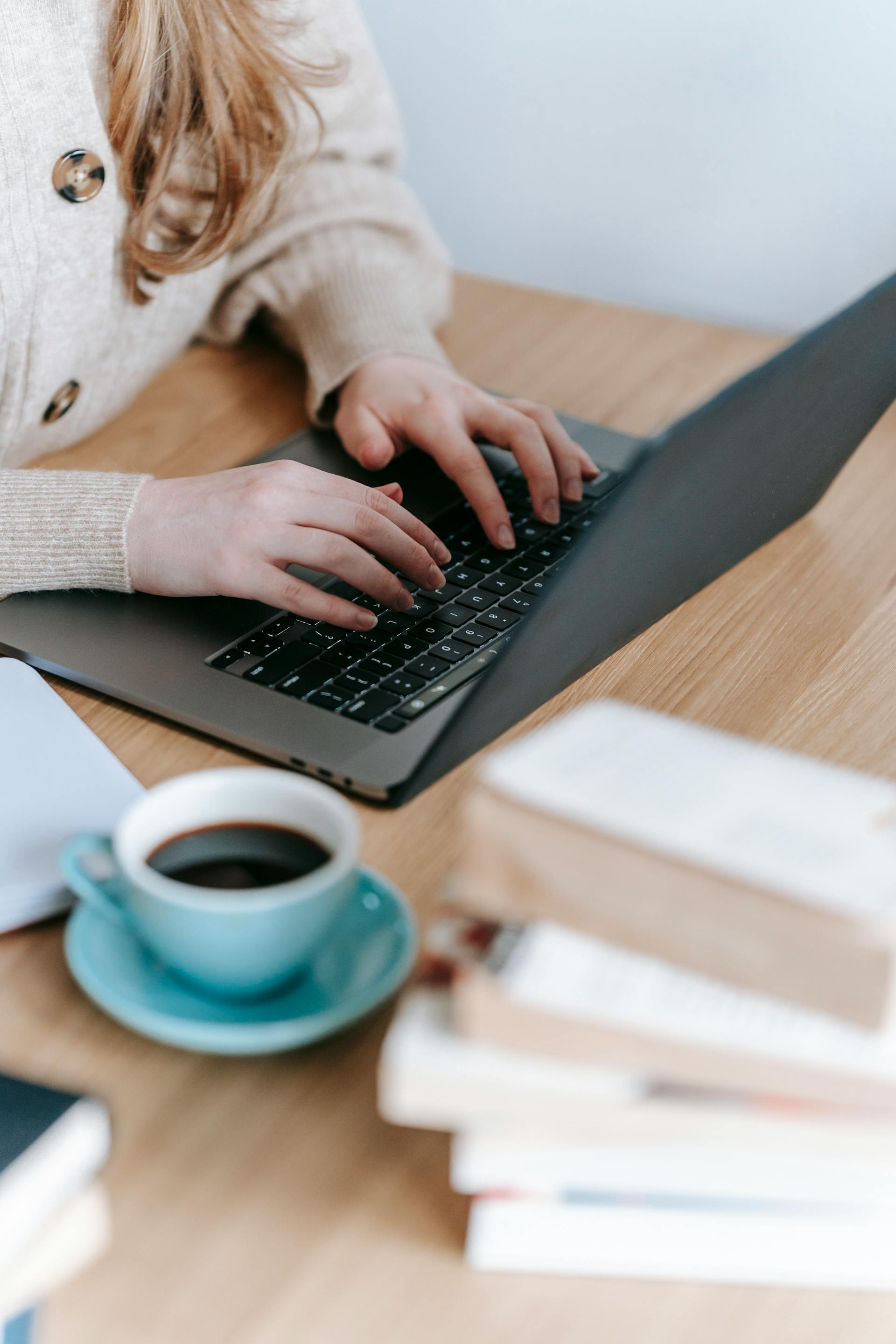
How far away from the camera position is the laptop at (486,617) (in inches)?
20.1

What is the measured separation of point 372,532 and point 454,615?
0.06m

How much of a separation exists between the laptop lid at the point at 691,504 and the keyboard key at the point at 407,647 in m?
0.07

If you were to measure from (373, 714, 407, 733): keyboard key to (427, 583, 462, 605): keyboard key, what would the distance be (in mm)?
111

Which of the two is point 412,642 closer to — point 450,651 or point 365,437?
point 450,651

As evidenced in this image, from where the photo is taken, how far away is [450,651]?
2.06ft

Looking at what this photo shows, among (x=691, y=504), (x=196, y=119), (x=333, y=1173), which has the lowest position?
(x=333, y=1173)

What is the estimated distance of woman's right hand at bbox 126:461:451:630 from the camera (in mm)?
652

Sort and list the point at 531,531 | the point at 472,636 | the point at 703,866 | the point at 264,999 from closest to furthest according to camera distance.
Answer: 1. the point at 703,866
2. the point at 264,999
3. the point at 472,636
4. the point at 531,531

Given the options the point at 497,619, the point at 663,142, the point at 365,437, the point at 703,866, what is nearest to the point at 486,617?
the point at 497,619

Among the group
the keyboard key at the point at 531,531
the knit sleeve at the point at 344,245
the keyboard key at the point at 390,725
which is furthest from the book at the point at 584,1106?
the knit sleeve at the point at 344,245

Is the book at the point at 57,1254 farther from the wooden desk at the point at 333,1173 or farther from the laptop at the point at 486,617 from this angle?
the laptop at the point at 486,617

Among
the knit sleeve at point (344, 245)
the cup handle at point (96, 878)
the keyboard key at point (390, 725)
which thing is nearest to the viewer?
the cup handle at point (96, 878)

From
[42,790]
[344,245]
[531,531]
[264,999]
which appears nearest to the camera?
[264,999]

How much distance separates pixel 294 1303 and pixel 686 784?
19 centimetres
